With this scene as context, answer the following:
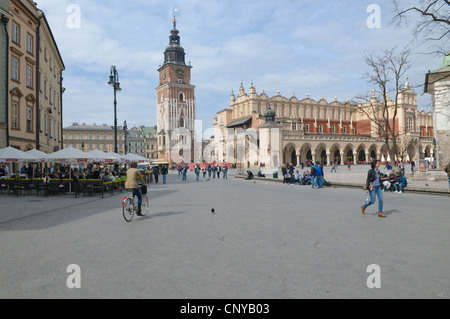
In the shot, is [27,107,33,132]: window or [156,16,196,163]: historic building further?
[156,16,196,163]: historic building

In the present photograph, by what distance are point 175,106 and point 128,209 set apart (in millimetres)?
82953

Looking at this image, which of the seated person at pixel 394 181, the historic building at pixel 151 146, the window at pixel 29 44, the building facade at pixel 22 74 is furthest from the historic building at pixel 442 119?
the historic building at pixel 151 146

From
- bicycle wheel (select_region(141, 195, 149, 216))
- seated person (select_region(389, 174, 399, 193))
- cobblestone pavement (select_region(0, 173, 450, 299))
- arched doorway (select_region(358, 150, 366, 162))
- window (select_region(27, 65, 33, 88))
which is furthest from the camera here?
arched doorway (select_region(358, 150, 366, 162))

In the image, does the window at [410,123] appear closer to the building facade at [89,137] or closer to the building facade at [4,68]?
the building facade at [4,68]

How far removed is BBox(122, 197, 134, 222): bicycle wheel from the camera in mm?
8930

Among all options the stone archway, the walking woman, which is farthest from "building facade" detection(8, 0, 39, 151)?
the stone archway

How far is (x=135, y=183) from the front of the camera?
9.25 meters

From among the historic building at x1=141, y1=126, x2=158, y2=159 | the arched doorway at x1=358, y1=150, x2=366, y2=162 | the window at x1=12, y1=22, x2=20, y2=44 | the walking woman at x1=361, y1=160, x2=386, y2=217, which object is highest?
the window at x1=12, y1=22, x2=20, y2=44

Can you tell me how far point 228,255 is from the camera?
18.1ft

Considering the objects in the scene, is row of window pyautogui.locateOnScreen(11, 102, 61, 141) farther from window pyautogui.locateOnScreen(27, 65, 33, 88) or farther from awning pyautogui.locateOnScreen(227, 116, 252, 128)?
awning pyautogui.locateOnScreen(227, 116, 252, 128)

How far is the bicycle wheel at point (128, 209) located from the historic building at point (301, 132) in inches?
1691

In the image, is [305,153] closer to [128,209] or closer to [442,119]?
[442,119]

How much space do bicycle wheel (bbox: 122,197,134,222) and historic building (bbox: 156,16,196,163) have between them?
78654 millimetres
